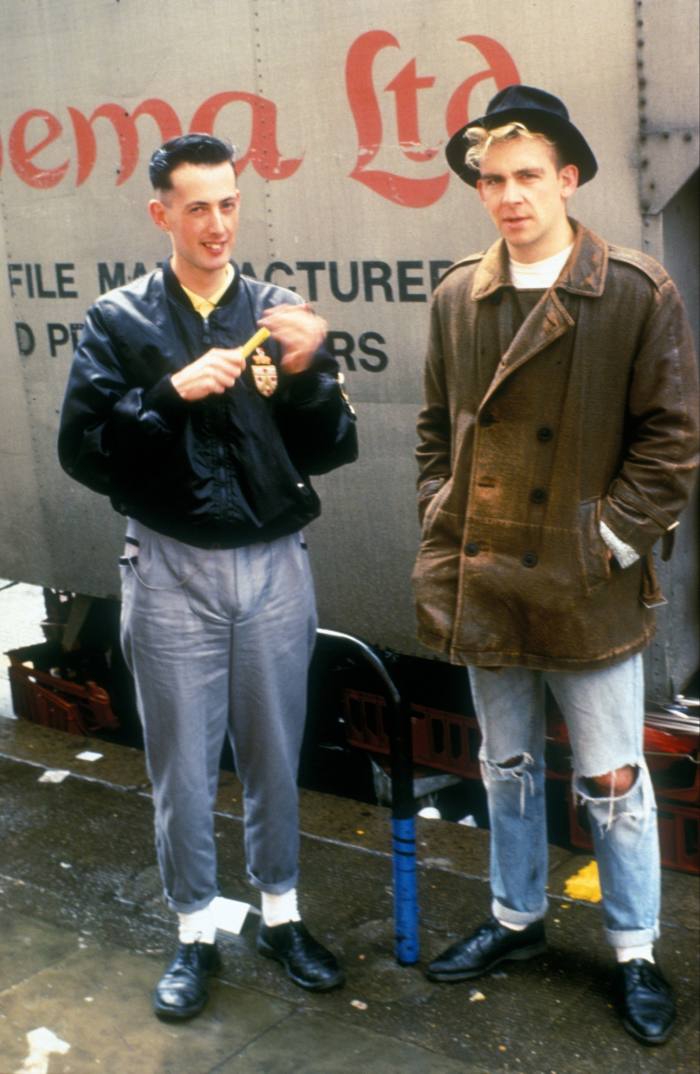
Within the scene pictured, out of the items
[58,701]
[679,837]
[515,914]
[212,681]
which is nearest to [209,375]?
[212,681]

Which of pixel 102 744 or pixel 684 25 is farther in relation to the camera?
pixel 102 744

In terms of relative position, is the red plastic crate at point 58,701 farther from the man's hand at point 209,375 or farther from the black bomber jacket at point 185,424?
the man's hand at point 209,375

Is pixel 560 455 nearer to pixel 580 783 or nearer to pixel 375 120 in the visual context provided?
pixel 580 783

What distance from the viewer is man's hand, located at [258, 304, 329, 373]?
3471 millimetres

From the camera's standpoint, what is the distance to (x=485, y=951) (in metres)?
3.78

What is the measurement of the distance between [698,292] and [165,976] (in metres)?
2.46

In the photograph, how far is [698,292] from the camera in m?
4.26

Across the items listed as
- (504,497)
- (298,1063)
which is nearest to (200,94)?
(504,497)

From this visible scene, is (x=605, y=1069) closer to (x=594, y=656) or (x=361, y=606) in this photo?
(x=594, y=656)

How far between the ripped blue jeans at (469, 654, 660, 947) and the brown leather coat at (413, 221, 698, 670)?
0.39ft

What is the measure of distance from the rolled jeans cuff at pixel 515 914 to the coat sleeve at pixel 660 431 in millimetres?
1095

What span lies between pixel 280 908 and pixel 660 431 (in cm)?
165

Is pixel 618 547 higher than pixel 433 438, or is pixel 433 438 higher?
pixel 433 438

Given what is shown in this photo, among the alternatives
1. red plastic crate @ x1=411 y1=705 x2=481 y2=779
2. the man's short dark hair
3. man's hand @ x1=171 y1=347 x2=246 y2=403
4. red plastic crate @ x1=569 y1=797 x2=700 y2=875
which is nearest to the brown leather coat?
man's hand @ x1=171 y1=347 x2=246 y2=403
